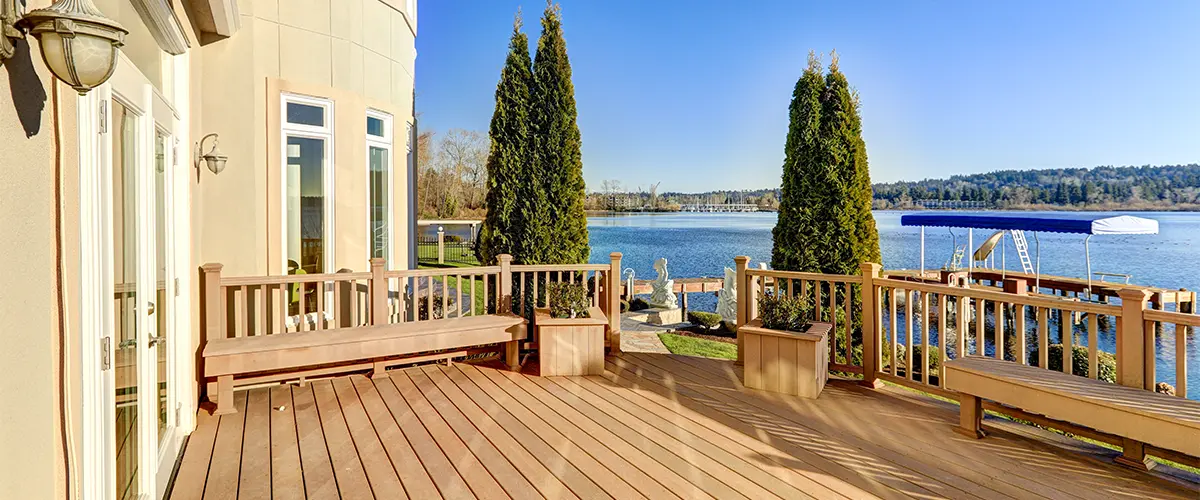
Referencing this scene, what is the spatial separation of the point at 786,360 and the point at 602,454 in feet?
5.87

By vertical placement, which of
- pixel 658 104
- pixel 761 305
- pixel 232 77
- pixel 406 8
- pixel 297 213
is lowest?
pixel 761 305

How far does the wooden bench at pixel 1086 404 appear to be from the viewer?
8.68ft

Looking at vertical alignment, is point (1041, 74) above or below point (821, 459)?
above

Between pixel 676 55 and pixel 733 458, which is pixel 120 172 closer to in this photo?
pixel 733 458

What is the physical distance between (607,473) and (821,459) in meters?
1.18

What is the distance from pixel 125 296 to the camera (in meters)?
2.11

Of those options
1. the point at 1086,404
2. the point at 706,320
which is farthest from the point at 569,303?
the point at 706,320

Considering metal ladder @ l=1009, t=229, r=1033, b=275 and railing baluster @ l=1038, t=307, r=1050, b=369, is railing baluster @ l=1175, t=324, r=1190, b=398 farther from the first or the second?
metal ladder @ l=1009, t=229, r=1033, b=275

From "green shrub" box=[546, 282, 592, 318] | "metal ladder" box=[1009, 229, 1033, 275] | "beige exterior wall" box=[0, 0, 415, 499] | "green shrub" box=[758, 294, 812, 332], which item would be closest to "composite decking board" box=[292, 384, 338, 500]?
"beige exterior wall" box=[0, 0, 415, 499]

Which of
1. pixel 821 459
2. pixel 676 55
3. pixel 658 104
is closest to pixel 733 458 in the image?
pixel 821 459

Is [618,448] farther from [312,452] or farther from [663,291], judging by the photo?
→ [663,291]

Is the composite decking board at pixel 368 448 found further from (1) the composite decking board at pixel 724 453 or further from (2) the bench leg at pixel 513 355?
(1) the composite decking board at pixel 724 453

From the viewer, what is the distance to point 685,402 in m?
4.07

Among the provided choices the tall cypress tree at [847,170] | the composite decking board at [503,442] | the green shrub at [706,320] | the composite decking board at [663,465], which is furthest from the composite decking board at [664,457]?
the green shrub at [706,320]
